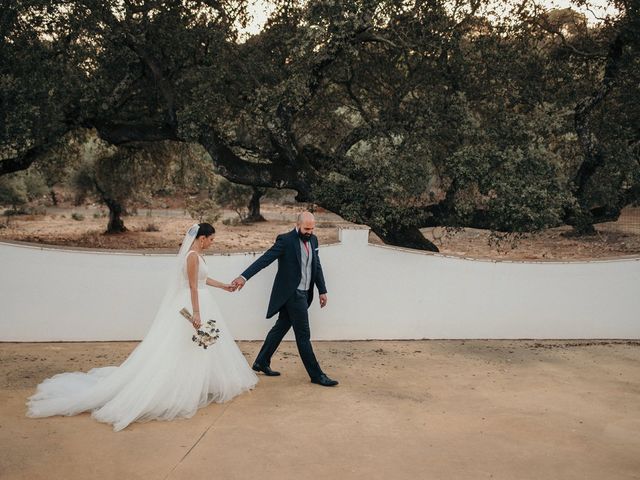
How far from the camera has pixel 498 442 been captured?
5.81 m

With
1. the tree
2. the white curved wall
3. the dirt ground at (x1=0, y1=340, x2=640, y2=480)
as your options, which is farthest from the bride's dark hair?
the tree

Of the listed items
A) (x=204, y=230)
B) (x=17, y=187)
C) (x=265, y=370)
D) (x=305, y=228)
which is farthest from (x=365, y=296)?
(x=17, y=187)

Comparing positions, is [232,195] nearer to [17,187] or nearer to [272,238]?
[272,238]

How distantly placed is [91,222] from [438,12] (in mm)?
31022

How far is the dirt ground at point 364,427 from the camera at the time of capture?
5145mm

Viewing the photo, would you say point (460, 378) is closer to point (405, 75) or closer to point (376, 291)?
point (376, 291)

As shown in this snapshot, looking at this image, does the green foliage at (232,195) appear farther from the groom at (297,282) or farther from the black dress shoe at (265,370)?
the groom at (297,282)

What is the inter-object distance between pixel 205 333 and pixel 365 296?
148 inches

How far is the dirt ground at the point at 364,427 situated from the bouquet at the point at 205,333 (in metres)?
0.66

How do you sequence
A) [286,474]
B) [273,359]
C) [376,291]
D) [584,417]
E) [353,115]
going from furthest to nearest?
1. [353,115]
2. [376,291]
3. [273,359]
4. [584,417]
5. [286,474]

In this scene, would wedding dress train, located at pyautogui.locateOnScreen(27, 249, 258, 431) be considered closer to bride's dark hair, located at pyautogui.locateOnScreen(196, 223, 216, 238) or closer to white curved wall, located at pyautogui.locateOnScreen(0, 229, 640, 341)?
bride's dark hair, located at pyautogui.locateOnScreen(196, 223, 216, 238)

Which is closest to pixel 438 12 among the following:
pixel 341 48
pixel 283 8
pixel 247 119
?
pixel 341 48

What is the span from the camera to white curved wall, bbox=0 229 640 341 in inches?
352

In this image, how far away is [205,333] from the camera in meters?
6.51
